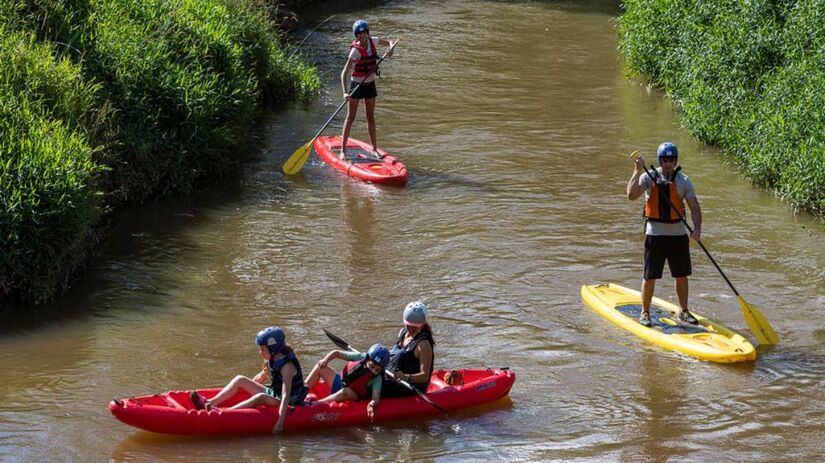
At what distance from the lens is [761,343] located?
949 centimetres

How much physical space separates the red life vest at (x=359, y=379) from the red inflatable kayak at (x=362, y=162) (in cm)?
543

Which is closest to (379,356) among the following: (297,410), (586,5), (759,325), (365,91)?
(297,410)

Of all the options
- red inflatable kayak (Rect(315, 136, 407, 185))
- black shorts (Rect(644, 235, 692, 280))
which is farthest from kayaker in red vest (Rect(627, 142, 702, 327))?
red inflatable kayak (Rect(315, 136, 407, 185))

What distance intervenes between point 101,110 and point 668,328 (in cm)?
628

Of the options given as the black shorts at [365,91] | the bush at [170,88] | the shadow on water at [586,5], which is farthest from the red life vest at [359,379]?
the shadow on water at [586,5]

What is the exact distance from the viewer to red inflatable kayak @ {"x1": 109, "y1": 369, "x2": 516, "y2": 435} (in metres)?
7.89

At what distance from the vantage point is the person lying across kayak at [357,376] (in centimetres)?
834

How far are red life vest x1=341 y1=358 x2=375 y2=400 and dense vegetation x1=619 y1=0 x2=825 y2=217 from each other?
6.04 meters

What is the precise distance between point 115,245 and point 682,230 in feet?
18.6

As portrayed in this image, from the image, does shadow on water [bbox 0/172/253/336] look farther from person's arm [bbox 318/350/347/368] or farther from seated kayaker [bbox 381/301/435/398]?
seated kayaker [bbox 381/301/435/398]

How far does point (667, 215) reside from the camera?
937 centimetres

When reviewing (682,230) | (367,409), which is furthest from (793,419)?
(367,409)

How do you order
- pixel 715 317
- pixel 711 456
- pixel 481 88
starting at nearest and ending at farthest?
pixel 711 456, pixel 715 317, pixel 481 88

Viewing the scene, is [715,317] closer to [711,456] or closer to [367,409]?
[711,456]
